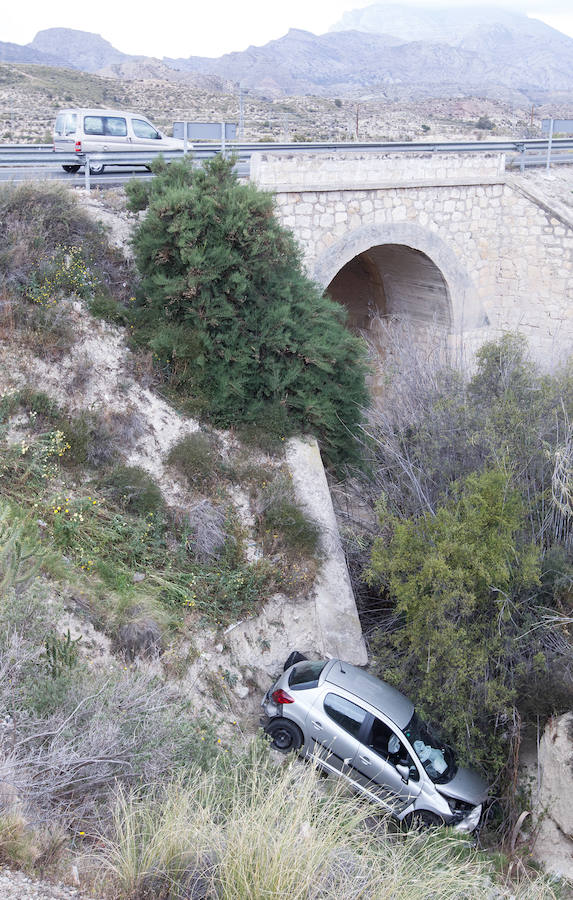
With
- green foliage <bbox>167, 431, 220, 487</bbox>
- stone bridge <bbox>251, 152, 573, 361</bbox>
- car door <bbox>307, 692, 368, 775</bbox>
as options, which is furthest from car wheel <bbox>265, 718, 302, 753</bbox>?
stone bridge <bbox>251, 152, 573, 361</bbox>

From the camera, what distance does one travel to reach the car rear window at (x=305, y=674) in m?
7.29

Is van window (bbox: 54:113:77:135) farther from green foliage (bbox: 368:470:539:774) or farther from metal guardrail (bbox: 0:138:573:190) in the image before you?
green foliage (bbox: 368:470:539:774)

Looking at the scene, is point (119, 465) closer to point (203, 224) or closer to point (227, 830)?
point (203, 224)

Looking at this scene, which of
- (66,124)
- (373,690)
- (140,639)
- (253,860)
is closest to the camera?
(253,860)

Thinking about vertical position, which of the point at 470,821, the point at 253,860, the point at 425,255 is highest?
the point at 425,255

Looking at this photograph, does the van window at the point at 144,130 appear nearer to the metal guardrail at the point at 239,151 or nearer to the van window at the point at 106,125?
the van window at the point at 106,125

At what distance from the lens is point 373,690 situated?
7.44 meters

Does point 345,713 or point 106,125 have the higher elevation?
point 106,125

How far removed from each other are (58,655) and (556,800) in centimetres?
495

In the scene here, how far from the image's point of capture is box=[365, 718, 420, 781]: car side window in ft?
23.0

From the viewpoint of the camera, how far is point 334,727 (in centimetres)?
709

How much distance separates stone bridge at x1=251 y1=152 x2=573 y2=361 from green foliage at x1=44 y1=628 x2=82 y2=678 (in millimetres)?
8458

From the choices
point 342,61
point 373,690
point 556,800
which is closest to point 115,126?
point 373,690

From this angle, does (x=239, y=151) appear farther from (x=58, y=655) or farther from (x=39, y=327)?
(x=58, y=655)
